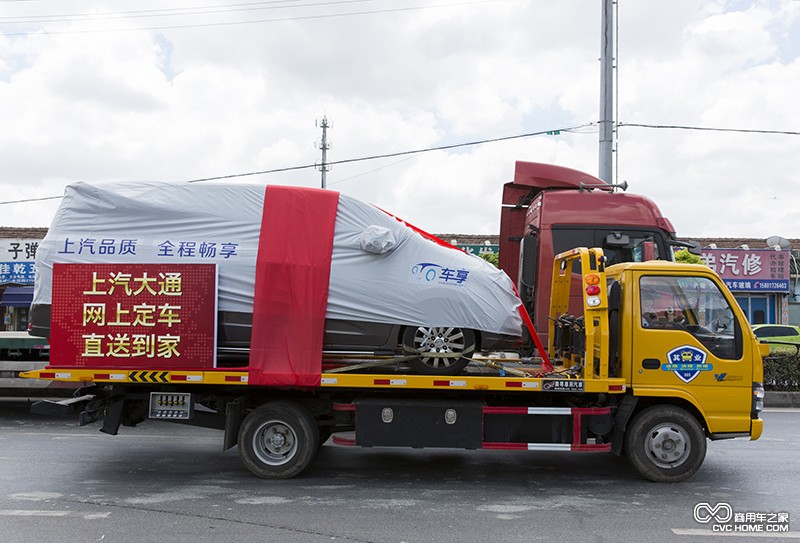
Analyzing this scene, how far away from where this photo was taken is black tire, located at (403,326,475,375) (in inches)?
267

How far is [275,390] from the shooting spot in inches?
268

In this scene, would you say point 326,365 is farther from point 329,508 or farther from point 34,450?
point 34,450

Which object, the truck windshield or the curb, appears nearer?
the truck windshield

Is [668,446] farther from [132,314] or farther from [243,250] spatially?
[132,314]

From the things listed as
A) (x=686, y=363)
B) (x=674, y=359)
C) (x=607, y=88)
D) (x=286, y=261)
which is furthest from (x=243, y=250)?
(x=607, y=88)

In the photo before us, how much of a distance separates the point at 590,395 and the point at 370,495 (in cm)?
233

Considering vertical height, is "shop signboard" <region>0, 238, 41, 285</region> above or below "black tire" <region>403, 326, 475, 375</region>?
above

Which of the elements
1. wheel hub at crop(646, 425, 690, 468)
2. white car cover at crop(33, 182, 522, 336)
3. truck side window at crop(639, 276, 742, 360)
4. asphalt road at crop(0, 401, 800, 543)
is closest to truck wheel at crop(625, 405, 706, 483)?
wheel hub at crop(646, 425, 690, 468)

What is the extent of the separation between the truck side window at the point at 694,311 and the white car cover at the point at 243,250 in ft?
4.54

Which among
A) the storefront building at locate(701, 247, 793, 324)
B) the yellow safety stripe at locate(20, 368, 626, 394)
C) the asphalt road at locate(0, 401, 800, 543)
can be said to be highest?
the storefront building at locate(701, 247, 793, 324)

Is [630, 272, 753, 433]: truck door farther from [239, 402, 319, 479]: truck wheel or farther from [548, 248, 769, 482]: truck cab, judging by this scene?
[239, 402, 319, 479]: truck wheel

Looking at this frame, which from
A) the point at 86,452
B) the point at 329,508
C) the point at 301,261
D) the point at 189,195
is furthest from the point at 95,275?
the point at 329,508

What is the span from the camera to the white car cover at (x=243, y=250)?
6668 mm

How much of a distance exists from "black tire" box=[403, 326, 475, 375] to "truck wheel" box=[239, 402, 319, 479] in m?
1.19
